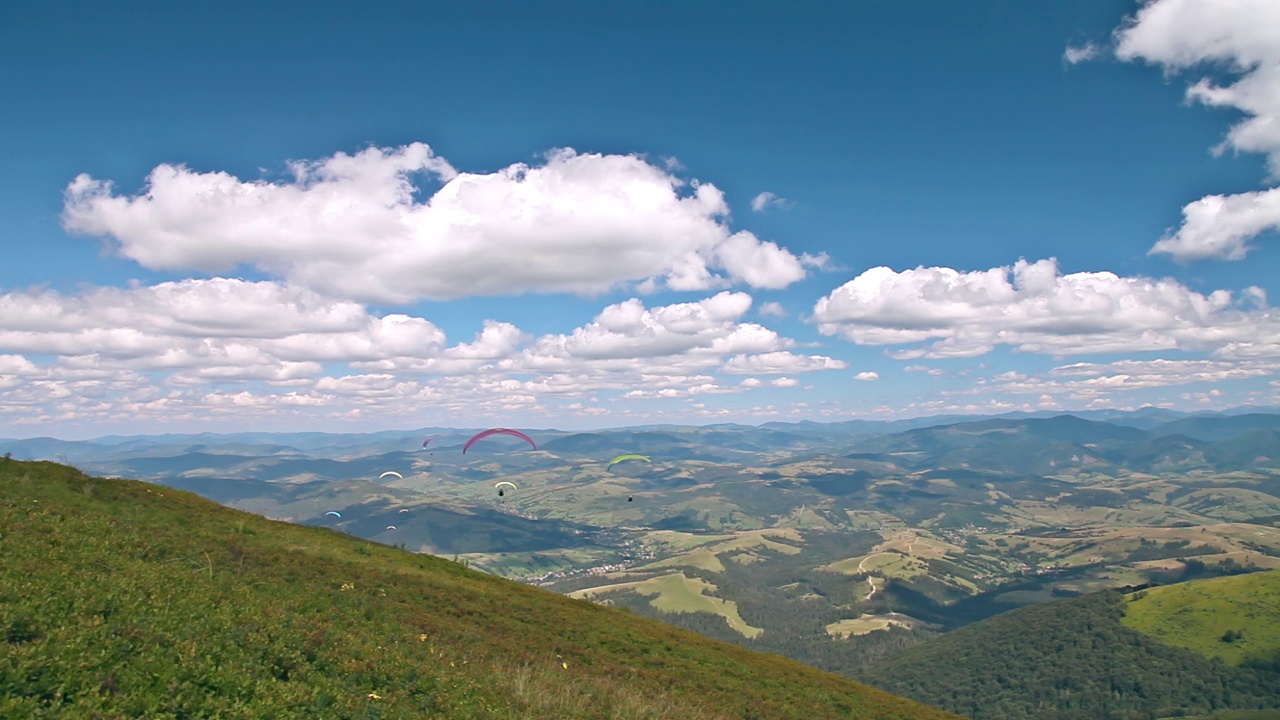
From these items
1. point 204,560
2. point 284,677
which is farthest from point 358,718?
point 204,560

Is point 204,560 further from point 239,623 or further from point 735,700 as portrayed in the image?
point 735,700

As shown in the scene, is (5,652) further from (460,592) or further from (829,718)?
(829,718)

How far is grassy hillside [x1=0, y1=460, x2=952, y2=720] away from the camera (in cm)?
1318

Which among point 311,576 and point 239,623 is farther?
point 311,576

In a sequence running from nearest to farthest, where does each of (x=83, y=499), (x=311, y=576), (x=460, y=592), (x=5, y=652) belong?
1. (x=5, y=652)
2. (x=311, y=576)
3. (x=83, y=499)
4. (x=460, y=592)

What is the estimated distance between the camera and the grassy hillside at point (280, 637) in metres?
13.2

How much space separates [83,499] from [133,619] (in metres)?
31.8

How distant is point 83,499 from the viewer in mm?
38438

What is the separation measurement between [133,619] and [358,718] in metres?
6.30

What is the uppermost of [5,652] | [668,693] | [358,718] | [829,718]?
[5,652]

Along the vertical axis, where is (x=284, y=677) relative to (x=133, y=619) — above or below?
below

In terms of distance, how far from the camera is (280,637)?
57.5 ft

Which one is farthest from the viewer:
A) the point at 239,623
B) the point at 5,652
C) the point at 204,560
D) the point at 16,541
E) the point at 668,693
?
the point at 668,693

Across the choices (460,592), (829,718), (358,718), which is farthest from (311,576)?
(829,718)
